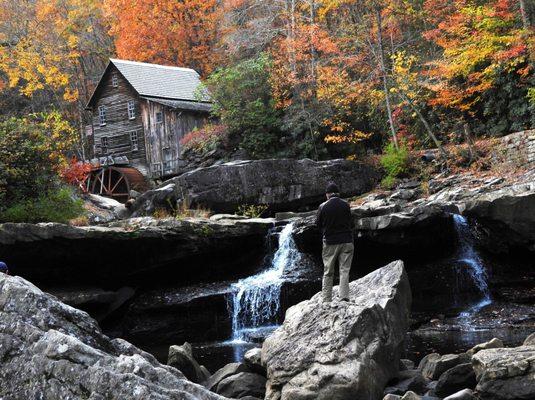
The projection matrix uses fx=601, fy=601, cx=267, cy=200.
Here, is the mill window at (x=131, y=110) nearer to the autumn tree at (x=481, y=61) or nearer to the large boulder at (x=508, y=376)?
the autumn tree at (x=481, y=61)

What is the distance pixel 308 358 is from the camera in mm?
8484

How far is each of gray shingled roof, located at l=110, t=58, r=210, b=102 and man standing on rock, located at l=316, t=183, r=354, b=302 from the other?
1008 inches

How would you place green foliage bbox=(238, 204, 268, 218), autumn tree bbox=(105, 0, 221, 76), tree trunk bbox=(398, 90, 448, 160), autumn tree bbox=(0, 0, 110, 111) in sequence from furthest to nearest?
autumn tree bbox=(105, 0, 221, 76), autumn tree bbox=(0, 0, 110, 111), tree trunk bbox=(398, 90, 448, 160), green foliage bbox=(238, 204, 268, 218)

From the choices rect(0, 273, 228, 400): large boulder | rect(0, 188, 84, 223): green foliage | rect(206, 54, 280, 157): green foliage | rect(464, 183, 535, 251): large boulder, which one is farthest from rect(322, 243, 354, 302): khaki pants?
rect(206, 54, 280, 157): green foliage

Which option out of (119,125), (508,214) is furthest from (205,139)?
(508,214)

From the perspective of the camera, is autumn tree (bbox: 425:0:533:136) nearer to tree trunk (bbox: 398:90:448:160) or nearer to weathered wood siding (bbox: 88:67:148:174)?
tree trunk (bbox: 398:90:448:160)

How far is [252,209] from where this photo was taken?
21.8 meters

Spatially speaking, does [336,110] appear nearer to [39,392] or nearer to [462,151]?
[462,151]

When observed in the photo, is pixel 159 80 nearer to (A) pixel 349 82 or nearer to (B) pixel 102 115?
(B) pixel 102 115

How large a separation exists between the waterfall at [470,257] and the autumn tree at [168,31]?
27.8m

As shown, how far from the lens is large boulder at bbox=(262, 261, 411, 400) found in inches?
315

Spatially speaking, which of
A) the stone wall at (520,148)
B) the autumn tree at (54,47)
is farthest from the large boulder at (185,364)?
the autumn tree at (54,47)

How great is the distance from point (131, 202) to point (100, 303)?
6.89m

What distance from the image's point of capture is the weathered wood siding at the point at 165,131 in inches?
1339
